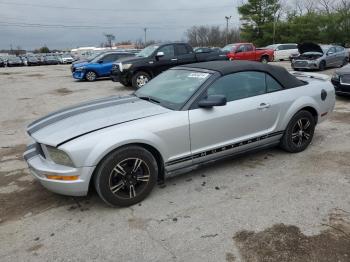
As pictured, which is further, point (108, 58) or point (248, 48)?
point (248, 48)

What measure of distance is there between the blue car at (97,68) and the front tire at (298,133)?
13.2m

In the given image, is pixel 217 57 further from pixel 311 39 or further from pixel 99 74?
pixel 311 39

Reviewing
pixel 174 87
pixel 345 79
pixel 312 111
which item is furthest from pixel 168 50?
pixel 174 87

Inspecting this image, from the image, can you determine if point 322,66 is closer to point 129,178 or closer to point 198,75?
point 198,75

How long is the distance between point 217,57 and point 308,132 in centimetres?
922

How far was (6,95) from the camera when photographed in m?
13.2

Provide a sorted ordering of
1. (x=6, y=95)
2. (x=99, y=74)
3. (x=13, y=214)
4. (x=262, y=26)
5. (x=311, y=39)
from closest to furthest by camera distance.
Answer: (x=13, y=214) → (x=6, y=95) → (x=99, y=74) → (x=311, y=39) → (x=262, y=26)

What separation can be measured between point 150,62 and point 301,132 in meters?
8.40

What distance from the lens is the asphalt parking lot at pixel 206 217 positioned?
9.35 ft

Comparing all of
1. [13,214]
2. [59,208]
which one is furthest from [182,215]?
[13,214]

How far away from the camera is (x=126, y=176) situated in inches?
139

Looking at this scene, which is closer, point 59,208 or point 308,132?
point 59,208

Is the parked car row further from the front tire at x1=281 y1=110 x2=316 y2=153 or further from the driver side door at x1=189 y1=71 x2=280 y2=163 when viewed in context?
the front tire at x1=281 y1=110 x2=316 y2=153

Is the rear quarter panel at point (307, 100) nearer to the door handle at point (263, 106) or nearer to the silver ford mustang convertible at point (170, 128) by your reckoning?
the silver ford mustang convertible at point (170, 128)
